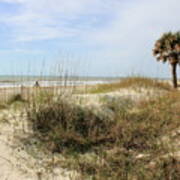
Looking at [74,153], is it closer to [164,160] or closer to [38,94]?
[164,160]

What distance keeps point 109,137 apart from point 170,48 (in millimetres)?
15993

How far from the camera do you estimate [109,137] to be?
212 inches

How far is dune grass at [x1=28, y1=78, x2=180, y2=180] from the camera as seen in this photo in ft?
13.7

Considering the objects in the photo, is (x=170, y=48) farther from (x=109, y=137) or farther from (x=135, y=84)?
(x=109, y=137)

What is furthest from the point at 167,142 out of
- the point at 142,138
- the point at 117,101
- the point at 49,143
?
the point at 117,101

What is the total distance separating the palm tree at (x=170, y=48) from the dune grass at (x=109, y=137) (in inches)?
538

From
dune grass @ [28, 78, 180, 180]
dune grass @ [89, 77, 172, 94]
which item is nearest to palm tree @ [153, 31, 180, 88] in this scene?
dune grass @ [89, 77, 172, 94]

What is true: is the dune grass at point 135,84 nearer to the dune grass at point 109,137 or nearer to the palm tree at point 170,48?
the dune grass at point 109,137

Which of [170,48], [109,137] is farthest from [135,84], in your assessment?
[170,48]

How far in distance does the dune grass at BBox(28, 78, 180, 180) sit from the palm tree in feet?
44.8

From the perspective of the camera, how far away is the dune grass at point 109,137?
4172mm

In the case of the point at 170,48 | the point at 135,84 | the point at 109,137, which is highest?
the point at 170,48

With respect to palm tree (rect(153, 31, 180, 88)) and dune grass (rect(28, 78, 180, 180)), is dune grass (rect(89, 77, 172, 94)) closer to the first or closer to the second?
dune grass (rect(28, 78, 180, 180))

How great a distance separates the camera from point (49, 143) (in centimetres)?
506
